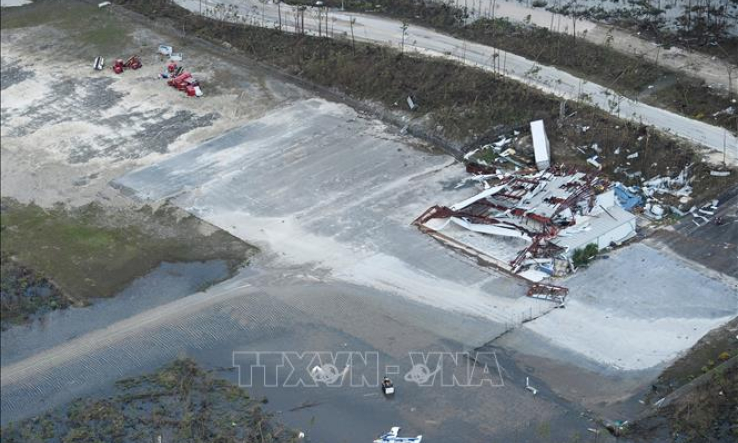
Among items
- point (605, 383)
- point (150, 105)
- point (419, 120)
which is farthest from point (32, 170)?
point (605, 383)

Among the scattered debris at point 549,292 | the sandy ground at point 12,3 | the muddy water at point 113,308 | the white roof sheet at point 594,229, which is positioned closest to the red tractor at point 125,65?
the sandy ground at point 12,3

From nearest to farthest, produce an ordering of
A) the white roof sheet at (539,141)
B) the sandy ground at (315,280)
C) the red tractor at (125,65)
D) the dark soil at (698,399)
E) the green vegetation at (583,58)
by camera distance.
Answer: the dark soil at (698,399) → the sandy ground at (315,280) → the white roof sheet at (539,141) → the green vegetation at (583,58) → the red tractor at (125,65)

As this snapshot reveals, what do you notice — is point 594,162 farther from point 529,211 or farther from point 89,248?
point 89,248

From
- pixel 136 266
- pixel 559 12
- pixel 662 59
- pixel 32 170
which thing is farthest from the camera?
pixel 559 12

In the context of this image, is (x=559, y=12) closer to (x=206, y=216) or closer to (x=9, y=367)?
(x=206, y=216)

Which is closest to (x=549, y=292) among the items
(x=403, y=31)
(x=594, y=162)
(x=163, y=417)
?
(x=594, y=162)

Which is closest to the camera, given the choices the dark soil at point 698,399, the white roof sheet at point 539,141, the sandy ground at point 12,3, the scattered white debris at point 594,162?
the dark soil at point 698,399

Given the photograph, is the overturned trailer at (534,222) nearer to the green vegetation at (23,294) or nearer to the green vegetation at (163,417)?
the green vegetation at (163,417)
